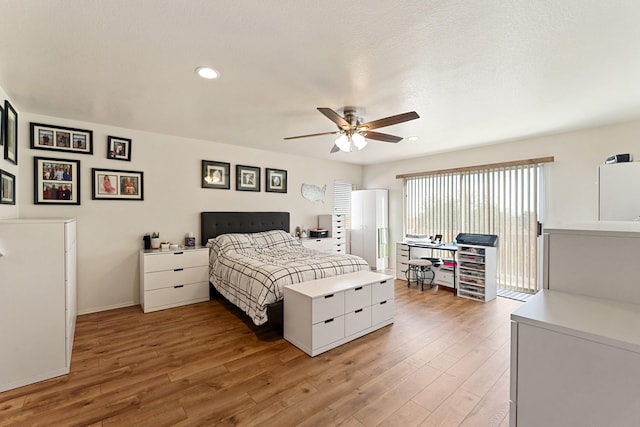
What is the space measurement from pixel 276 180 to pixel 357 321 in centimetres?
322

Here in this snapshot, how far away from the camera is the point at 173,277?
3.79 m

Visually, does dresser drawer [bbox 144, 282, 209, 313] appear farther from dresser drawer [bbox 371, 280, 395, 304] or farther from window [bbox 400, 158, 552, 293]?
window [bbox 400, 158, 552, 293]

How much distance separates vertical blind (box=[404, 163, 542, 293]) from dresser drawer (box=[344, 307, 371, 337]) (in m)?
3.01

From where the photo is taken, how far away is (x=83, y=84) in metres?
2.51

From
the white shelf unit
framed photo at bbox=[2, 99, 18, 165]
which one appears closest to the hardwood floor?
the white shelf unit

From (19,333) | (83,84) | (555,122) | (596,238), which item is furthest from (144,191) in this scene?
(555,122)

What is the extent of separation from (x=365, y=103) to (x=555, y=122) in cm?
259

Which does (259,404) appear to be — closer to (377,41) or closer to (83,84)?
(377,41)

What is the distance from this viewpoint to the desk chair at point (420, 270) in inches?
183

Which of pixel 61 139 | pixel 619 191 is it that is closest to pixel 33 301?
pixel 61 139

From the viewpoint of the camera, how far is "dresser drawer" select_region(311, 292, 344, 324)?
254 cm

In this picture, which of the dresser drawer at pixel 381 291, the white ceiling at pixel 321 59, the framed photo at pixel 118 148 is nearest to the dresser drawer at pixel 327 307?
the dresser drawer at pixel 381 291

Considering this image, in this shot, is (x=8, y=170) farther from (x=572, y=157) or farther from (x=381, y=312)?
(x=572, y=157)

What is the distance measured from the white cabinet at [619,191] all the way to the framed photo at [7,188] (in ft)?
19.6
